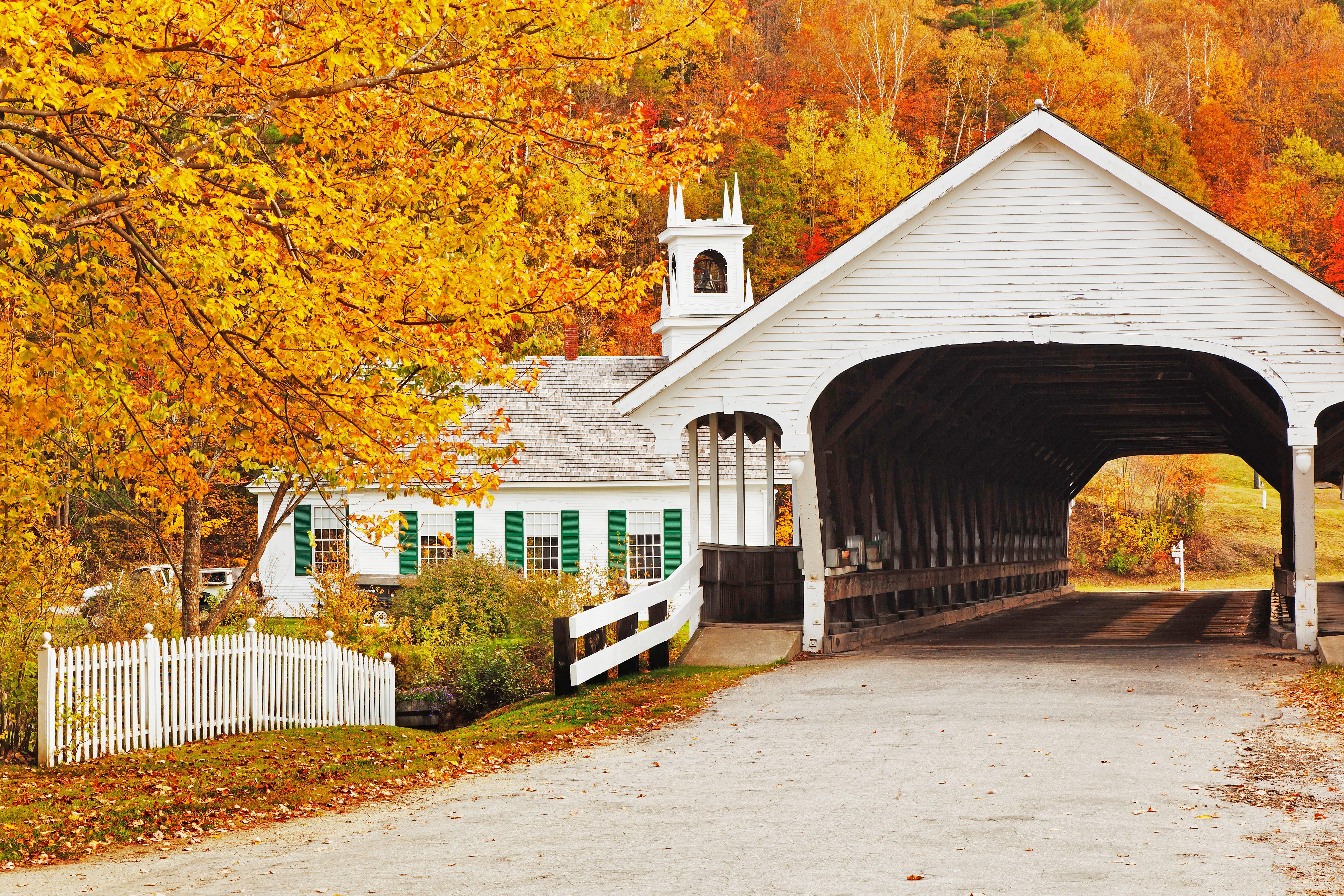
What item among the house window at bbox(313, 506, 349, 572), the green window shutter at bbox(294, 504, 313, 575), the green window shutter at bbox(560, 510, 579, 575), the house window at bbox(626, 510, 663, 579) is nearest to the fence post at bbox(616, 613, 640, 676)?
the house window at bbox(626, 510, 663, 579)

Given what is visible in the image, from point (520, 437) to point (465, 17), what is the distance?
2009cm

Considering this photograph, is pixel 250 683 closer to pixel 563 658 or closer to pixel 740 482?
pixel 563 658

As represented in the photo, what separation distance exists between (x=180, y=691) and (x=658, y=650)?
5.07 metres

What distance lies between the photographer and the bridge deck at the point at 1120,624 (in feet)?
60.1

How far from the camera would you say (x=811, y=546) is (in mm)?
14930

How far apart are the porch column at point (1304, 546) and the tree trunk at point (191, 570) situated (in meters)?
11.1

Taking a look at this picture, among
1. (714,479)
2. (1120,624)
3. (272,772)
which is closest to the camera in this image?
(272,772)

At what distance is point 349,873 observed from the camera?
6.36 metres

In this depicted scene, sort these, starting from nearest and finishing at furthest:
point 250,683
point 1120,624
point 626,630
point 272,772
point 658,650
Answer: point 272,772 → point 250,683 → point 626,630 → point 658,650 → point 1120,624

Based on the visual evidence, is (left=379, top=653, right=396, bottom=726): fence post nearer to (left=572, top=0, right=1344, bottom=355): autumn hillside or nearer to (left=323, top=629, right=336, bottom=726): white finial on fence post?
(left=323, top=629, right=336, bottom=726): white finial on fence post

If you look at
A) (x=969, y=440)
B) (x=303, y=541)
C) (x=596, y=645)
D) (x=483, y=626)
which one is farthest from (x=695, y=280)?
(x=596, y=645)

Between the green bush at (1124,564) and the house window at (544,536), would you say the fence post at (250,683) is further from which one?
the green bush at (1124,564)

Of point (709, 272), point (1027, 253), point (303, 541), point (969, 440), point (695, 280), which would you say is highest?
point (709, 272)

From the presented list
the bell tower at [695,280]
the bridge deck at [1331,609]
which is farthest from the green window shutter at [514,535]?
the bridge deck at [1331,609]
